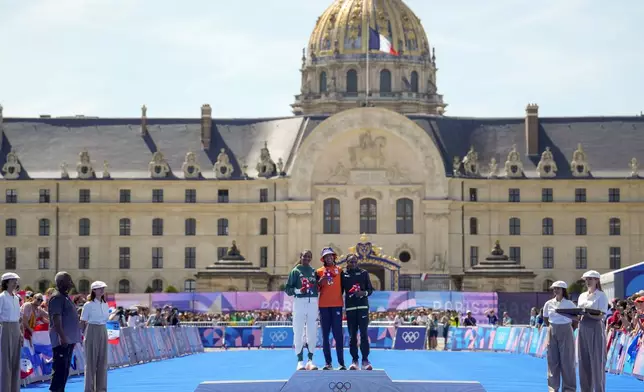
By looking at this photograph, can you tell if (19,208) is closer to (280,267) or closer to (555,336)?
(280,267)

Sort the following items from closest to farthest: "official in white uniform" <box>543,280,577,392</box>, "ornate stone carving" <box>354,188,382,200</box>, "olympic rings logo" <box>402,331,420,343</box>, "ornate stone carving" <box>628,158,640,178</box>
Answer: "official in white uniform" <box>543,280,577,392</box>
"olympic rings logo" <box>402,331,420,343</box>
"ornate stone carving" <box>354,188,382,200</box>
"ornate stone carving" <box>628,158,640,178</box>

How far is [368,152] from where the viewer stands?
341 ft

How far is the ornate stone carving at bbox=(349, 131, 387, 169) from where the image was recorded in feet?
341

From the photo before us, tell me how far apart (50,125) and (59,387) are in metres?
86.4

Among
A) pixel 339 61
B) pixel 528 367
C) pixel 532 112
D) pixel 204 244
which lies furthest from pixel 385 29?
pixel 528 367

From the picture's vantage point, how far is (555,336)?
28.2 m

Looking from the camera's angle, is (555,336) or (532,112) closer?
(555,336)

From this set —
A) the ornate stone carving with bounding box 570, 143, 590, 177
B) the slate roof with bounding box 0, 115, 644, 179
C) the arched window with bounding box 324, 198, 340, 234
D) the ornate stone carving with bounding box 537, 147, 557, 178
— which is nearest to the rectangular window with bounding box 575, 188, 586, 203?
the ornate stone carving with bounding box 570, 143, 590, 177

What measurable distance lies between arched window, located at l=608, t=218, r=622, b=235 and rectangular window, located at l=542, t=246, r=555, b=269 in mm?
3969

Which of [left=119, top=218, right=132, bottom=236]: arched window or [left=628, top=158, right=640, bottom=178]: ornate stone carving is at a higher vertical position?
[left=628, top=158, right=640, bottom=178]: ornate stone carving

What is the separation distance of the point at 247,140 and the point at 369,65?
24488mm

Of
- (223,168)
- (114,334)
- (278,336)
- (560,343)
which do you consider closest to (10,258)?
(223,168)

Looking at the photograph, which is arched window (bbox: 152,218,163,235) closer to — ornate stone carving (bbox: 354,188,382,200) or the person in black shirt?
ornate stone carving (bbox: 354,188,382,200)

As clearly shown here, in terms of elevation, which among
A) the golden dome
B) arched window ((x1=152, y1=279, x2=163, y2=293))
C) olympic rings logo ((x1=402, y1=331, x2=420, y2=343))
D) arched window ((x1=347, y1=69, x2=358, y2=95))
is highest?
the golden dome
